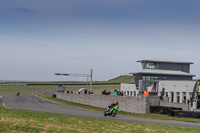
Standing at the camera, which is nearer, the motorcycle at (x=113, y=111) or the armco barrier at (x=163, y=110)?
the motorcycle at (x=113, y=111)

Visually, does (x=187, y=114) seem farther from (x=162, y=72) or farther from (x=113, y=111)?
(x=162, y=72)

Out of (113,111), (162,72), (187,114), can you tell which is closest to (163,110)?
(187,114)

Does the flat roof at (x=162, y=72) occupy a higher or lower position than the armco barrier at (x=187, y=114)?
higher

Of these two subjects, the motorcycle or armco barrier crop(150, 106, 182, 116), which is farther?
armco barrier crop(150, 106, 182, 116)

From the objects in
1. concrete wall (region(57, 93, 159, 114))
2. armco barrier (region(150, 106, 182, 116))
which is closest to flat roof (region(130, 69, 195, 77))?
concrete wall (region(57, 93, 159, 114))

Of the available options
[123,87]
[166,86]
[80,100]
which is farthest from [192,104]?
[123,87]

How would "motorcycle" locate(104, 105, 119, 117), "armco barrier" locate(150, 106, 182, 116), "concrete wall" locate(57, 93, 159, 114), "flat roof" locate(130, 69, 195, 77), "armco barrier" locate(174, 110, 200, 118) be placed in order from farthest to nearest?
"flat roof" locate(130, 69, 195, 77) → "concrete wall" locate(57, 93, 159, 114) → "armco barrier" locate(150, 106, 182, 116) → "armco barrier" locate(174, 110, 200, 118) → "motorcycle" locate(104, 105, 119, 117)

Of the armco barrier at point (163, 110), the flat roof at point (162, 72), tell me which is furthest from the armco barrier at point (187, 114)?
the flat roof at point (162, 72)

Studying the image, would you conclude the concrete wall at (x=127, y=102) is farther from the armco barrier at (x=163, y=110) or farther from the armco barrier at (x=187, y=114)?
the armco barrier at (x=187, y=114)

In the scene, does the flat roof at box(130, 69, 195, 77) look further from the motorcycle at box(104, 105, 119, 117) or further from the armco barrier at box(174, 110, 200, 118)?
the motorcycle at box(104, 105, 119, 117)

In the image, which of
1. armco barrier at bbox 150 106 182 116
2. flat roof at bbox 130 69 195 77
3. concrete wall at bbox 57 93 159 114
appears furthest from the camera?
flat roof at bbox 130 69 195 77

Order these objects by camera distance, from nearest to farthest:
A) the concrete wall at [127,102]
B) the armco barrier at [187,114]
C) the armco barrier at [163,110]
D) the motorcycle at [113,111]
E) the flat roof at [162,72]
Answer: the motorcycle at [113,111], the armco barrier at [187,114], the armco barrier at [163,110], the concrete wall at [127,102], the flat roof at [162,72]

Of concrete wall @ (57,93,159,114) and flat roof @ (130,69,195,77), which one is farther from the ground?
flat roof @ (130,69,195,77)

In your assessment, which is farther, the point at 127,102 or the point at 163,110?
the point at 127,102
